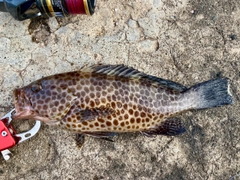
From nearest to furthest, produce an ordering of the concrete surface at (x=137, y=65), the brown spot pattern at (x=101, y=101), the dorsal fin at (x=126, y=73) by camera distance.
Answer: the brown spot pattern at (x=101, y=101) < the dorsal fin at (x=126, y=73) < the concrete surface at (x=137, y=65)

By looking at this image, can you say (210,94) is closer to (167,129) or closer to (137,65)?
(167,129)

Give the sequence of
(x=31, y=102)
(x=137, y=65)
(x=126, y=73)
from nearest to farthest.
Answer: (x=31, y=102) < (x=126, y=73) < (x=137, y=65)

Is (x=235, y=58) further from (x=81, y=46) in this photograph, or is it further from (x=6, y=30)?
(x=6, y=30)

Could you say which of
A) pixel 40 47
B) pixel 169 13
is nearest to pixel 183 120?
pixel 169 13

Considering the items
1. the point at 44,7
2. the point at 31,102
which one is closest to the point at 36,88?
the point at 31,102

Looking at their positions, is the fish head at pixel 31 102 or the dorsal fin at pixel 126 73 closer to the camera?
the fish head at pixel 31 102

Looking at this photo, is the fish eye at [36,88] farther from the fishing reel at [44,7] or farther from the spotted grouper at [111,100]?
the fishing reel at [44,7]

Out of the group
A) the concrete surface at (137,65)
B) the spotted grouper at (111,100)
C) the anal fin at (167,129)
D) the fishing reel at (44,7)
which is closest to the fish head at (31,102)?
the spotted grouper at (111,100)
